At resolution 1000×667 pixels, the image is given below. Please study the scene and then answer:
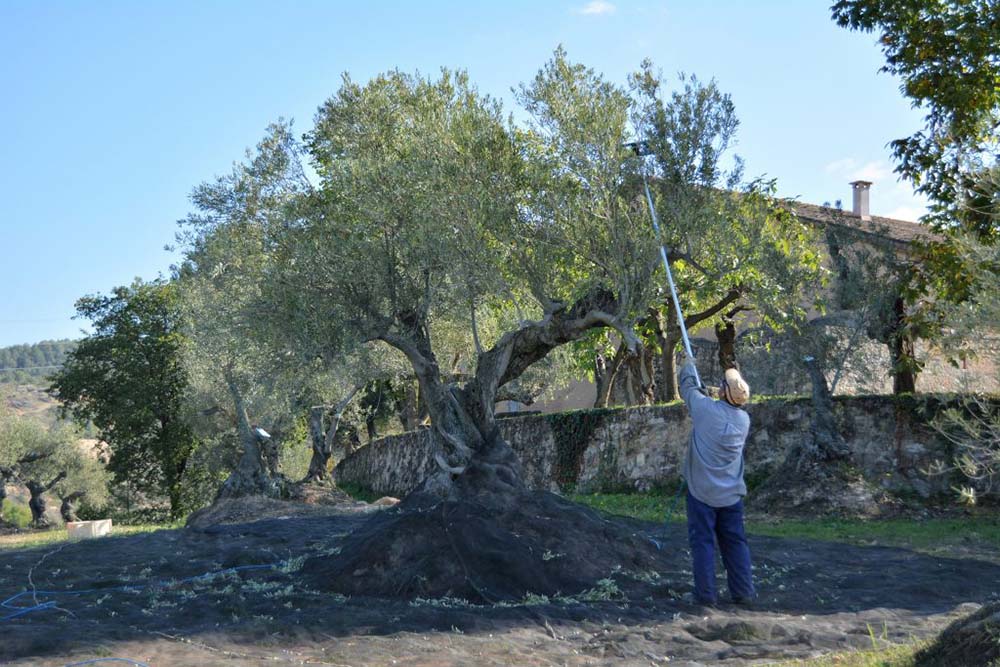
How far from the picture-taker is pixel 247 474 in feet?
91.1

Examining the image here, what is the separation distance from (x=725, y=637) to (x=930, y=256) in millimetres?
11850

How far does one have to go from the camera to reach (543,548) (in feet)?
38.2

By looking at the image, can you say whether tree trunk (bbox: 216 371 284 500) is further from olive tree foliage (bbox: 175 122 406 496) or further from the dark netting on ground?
the dark netting on ground

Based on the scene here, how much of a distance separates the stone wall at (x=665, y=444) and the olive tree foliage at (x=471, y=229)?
20.1 feet

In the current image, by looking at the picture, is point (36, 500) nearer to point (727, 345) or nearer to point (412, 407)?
point (412, 407)

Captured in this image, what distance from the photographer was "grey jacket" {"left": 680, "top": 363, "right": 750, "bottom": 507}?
32.0 feet

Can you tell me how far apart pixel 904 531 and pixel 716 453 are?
8.22 metres

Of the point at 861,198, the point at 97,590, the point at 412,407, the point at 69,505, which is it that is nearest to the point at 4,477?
the point at 69,505

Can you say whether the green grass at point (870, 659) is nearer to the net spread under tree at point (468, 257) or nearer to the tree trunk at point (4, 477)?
the net spread under tree at point (468, 257)

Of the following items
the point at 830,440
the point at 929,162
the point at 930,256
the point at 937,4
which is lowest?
the point at 830,440

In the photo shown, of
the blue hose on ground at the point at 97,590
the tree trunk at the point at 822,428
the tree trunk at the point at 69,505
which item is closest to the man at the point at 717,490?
the blue hose on ground at the point at 97,590

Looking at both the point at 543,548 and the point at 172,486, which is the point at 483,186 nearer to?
the point at 543,548

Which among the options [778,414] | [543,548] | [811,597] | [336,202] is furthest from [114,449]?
[811,597]

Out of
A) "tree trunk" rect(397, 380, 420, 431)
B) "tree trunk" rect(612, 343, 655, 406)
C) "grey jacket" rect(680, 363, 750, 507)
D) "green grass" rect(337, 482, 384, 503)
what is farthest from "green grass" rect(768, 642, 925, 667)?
"tree trunk" rect(397, 380, 420, 431)
